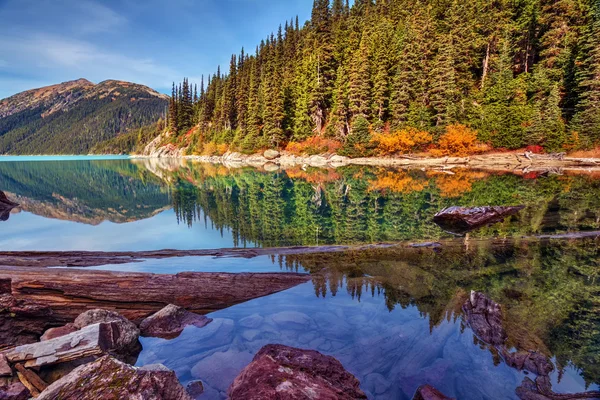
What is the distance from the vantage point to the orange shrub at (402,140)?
42344 mm

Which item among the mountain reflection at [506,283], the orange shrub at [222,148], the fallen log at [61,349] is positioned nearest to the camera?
the fallen log at [61,349]

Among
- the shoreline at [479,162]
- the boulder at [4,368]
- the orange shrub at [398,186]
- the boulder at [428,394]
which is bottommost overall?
the boulder at [428,394]

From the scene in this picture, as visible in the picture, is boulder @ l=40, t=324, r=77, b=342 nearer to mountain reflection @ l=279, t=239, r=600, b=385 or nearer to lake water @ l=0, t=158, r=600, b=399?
lake water @ l=0, t=158, r=600, b=399

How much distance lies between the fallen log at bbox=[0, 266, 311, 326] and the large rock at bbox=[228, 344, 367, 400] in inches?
88.5

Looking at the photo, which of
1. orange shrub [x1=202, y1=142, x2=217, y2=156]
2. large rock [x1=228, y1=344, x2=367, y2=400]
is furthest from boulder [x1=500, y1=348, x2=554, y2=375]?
orange shrub [x1=202, y1=142, x2=217, y2=156]

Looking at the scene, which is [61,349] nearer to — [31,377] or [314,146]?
[31,377]

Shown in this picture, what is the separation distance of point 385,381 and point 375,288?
2.78 m

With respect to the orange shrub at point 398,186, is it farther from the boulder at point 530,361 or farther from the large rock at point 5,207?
the large rock at point 5,207

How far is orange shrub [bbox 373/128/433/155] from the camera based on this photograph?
42.3 meters

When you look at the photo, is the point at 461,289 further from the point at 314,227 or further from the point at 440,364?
the point at 314,227

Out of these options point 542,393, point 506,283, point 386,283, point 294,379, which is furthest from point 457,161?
point 294,379

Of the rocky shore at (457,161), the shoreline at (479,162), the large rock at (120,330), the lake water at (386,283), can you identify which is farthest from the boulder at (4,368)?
the rocky shore at (457,161)

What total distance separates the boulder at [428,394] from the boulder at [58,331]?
470 centimetres

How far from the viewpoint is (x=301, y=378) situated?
3.13 metres
